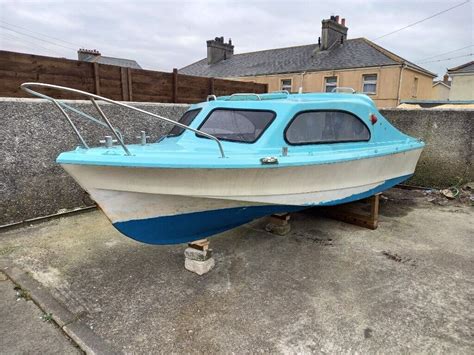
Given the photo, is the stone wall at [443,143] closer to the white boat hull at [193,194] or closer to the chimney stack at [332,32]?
the white boat hull at [193,194]

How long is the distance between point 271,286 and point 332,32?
2063 cm

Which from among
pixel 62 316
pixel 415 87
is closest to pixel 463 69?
pixel 415 87

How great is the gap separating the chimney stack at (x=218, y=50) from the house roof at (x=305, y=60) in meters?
0.50

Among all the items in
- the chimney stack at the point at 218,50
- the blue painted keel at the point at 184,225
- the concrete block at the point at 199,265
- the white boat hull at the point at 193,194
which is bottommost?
the concrete block at the point at 199,265

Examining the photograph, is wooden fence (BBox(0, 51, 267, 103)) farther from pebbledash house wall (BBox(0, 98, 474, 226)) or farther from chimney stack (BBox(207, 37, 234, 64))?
chimney stack (BBox(207, 37, 234, 64))

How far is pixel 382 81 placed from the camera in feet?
58.2

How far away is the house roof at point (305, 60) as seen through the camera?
722 inches

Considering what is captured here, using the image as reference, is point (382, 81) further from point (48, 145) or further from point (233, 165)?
point (233, 165)

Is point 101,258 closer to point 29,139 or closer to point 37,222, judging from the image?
point 37,222

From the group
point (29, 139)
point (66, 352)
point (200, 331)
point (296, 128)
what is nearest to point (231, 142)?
point (296, 128)

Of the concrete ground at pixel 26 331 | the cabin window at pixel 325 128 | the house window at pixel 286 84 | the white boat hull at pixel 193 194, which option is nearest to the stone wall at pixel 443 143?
the cabin window at pixel 325 128

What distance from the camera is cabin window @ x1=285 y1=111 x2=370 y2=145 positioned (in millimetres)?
3598

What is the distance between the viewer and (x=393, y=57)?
1761 cm

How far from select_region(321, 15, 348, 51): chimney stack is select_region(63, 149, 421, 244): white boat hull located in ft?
62.5
